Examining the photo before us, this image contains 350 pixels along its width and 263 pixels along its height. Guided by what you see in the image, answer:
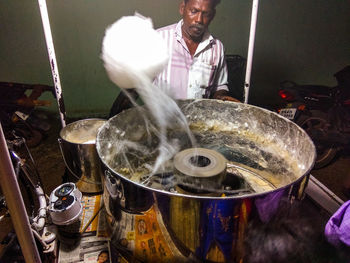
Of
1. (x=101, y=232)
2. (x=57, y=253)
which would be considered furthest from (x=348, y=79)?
(x=57, y=253)

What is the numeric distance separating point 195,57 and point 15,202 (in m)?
2.41

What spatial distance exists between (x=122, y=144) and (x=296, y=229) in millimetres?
1600

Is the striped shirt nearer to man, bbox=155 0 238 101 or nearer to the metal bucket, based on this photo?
man, bbox=155 0 238 101

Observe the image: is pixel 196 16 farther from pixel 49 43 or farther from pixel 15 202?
pixel 15 202

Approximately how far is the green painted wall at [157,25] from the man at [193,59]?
11 cm

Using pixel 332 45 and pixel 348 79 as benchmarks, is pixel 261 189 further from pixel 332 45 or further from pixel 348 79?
pixel 332 45

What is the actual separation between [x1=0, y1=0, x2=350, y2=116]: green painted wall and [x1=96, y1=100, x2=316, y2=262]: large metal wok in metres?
0.88

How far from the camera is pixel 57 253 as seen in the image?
1.78 m

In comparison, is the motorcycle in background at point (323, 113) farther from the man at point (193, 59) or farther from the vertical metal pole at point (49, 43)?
the vertical metal pole at point (49, 43)

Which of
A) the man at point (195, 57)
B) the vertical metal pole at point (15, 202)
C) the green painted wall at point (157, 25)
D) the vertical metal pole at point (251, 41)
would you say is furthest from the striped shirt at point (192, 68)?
the vertical metal pole at point (15, 202)

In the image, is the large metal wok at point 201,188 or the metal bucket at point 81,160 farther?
the metal bucket at point 81,160

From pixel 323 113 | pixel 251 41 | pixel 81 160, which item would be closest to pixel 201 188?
pixel 81 160

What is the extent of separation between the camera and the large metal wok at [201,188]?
51.1 inches

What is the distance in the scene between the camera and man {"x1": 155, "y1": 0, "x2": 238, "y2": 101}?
2.71 m
